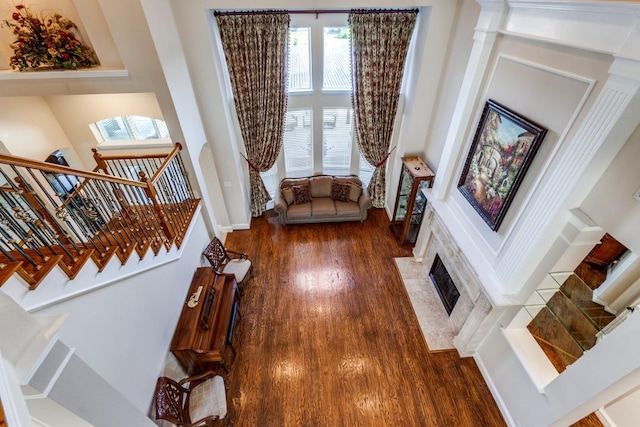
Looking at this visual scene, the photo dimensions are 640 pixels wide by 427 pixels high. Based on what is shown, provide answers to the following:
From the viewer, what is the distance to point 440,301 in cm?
451

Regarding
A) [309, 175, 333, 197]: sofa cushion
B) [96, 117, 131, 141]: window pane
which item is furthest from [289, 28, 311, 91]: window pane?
[96, 117, 131, 141]: window pane

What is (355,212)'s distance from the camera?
19.6ft

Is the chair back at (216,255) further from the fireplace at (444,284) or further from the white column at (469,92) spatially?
the white column at (469,92)

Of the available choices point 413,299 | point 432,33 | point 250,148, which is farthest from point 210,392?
point 432,33

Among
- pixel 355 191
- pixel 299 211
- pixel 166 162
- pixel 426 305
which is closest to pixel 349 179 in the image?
pixel 355 191

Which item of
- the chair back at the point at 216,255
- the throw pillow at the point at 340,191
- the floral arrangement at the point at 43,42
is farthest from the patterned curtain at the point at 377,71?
the floral arrangement at the point at 43,42

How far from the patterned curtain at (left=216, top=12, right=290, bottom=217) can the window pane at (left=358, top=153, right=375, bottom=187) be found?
1922 mm

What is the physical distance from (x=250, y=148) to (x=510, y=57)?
13.8ft

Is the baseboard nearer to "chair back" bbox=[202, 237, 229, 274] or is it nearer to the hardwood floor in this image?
the hardwood floor

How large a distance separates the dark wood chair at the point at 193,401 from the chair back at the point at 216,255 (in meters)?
1.70

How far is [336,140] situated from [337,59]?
5.05ft

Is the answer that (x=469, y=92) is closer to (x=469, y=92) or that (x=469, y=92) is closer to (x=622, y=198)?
(x=469, y=92)

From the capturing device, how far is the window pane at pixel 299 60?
481 cm

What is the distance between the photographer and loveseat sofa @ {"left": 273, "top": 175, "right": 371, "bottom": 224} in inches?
234
